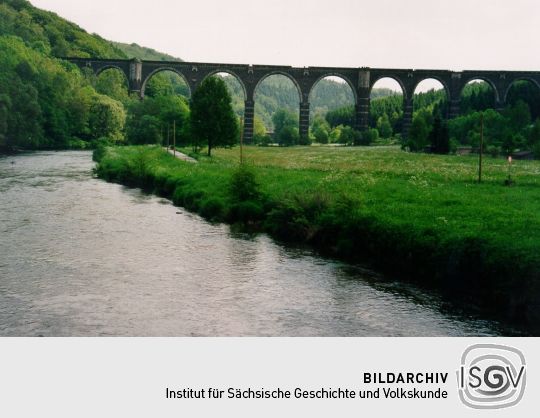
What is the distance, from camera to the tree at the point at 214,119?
182 feet

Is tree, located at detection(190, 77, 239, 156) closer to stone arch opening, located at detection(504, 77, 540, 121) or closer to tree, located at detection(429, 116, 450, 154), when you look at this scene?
tree, located at detection(429, 116, 450, 154)

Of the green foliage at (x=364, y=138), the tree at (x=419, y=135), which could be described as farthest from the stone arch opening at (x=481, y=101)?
the tree at (x=419, y=135)

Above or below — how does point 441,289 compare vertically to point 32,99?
below

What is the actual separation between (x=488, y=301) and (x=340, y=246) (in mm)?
6695

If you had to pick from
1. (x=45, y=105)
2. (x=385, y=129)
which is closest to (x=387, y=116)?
(x=385, y=129)

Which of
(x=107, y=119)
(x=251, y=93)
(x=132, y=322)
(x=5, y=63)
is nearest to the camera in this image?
(x=132, y=322)

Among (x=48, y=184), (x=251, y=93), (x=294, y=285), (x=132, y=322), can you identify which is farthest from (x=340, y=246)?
(x=251, y=93)

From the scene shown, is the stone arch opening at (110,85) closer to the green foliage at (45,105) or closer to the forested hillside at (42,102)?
the forested hillside at (42,102)

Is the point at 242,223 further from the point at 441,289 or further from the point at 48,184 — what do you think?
the point at 48,184

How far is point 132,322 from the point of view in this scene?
14.7 metres

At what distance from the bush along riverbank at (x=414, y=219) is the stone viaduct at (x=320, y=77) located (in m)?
58.6
